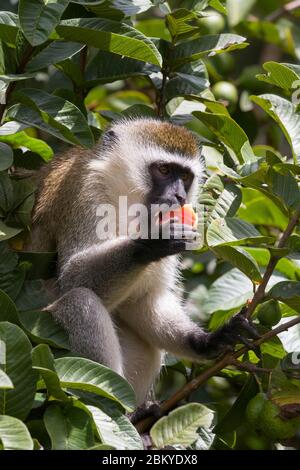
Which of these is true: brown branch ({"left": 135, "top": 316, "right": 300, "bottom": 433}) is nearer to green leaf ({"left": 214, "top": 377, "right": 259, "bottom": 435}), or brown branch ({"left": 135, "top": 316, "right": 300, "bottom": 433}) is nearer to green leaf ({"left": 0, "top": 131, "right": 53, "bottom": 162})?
green leaf ({"left": 214, "top": 377, "right": 259, "bottom": 435})

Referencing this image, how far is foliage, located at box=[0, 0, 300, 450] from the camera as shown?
332 centimetres

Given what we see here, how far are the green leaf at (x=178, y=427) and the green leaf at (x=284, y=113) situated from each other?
1.38m

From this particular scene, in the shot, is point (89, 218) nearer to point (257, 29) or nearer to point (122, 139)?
point (122, 139)

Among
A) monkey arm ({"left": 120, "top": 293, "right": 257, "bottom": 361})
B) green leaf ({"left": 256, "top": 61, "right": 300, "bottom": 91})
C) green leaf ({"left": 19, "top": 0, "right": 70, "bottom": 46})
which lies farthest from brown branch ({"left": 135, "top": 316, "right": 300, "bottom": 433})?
green leaf ({"left": 19, "top": 0, "right": 70, "bottom": 46})

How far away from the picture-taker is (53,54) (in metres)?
4.16

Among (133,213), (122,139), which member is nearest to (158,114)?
(122,139)

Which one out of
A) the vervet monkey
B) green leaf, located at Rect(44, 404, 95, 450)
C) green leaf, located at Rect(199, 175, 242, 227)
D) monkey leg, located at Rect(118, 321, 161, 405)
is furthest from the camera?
monkey leg, located at Rect(118, 321, 161, 405)

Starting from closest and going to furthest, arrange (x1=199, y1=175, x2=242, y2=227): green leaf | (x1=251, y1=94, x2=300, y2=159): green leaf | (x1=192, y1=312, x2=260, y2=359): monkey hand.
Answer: (x1=251, y1=94, x2=300, y2=159): green leaf < (x1=192, y1=312, x2=260, y2=359): monkey hand < (x1=199, y1=175, x2=242, y2=227): green leaf

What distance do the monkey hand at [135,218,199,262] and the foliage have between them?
126mm

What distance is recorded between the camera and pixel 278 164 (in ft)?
12.8

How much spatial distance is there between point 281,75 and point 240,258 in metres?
0.87

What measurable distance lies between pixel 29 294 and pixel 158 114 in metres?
1.64

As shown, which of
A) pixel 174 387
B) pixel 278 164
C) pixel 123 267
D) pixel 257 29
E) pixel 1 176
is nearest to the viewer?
pixel 278 164

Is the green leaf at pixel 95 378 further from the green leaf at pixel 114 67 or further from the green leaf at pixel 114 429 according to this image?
the green leaf at pixel 114 67
